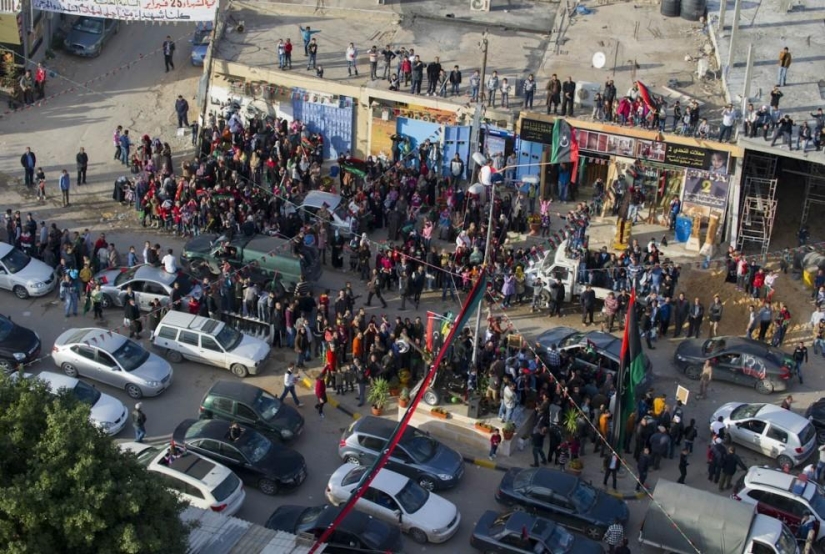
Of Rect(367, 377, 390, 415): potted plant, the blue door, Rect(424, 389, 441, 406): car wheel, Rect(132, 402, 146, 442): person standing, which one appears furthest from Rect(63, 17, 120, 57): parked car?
Rect(424, 389, 441, 406): car wheel

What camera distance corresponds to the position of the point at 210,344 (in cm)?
3288

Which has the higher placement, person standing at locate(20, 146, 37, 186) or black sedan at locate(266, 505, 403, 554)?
person standing at locate(20, 146, 37, 186)

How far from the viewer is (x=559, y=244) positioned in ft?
124

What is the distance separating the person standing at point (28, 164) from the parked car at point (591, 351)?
17735mm

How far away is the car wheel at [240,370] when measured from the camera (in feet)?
108

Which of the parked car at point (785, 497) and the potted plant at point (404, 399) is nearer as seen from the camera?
the parked car at point (785, 497)

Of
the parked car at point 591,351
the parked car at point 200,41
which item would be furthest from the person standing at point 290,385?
the parked car at point 200,41

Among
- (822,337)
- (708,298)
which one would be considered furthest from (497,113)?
(822,337)

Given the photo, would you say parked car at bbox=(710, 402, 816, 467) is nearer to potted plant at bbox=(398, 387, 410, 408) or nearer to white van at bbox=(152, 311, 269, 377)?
potted plant at bbox=(398, 387, 410, 408)

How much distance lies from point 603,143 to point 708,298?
623 cm

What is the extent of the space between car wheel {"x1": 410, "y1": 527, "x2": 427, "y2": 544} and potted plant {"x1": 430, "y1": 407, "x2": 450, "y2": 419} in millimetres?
4145

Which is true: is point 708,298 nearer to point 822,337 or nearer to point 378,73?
point 822,337

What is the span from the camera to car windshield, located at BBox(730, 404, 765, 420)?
3115cm

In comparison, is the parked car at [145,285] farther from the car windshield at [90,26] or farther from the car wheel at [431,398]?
the car windshield at [90,26]
